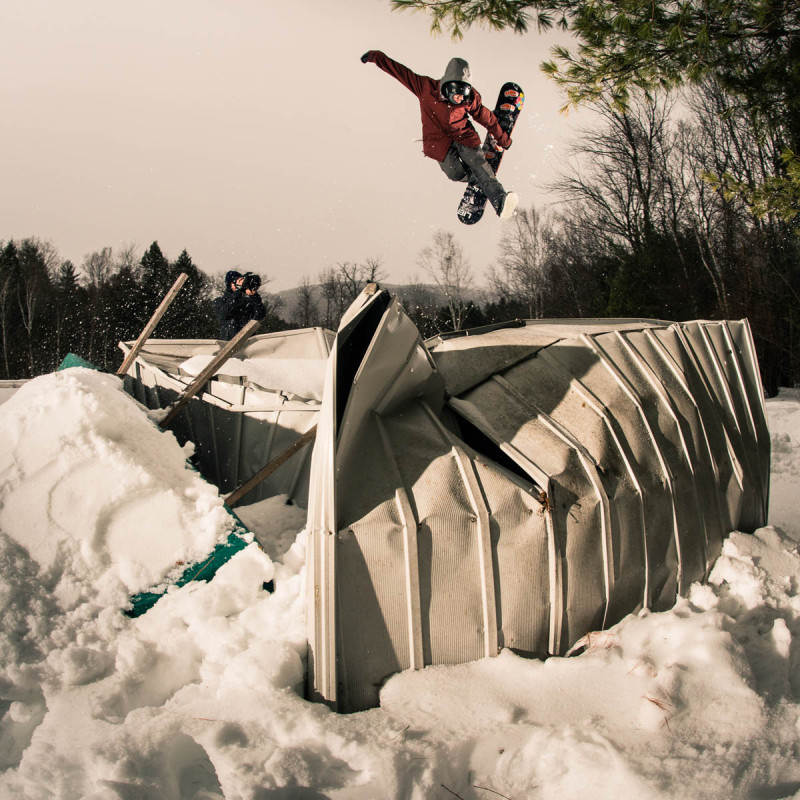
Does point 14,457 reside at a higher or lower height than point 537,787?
higher

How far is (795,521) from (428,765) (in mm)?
5084

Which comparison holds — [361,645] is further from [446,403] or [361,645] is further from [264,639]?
[446,403]

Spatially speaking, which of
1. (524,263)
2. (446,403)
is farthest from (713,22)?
(524,263)

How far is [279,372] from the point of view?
6.25 m

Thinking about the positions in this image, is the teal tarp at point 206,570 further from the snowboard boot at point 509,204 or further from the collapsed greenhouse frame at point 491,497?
the snowboard boot at point 509,204

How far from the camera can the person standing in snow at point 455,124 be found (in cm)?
448

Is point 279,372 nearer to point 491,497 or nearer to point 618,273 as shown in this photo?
point 491,497

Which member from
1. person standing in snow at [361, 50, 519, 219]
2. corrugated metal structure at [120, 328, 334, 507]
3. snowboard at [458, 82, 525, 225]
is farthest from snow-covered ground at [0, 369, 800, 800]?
snowboard at [458, 82, 525, 225]

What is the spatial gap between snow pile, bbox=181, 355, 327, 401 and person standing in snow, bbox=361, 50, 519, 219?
6.97 ft

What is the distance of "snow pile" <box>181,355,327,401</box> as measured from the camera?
5.73m

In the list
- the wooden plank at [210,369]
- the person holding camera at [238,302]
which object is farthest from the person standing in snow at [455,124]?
the person holding camera at [238,302]

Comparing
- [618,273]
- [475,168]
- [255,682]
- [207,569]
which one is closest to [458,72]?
[475,168]

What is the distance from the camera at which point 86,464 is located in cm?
344

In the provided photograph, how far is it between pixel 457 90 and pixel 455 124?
327 millimetres
